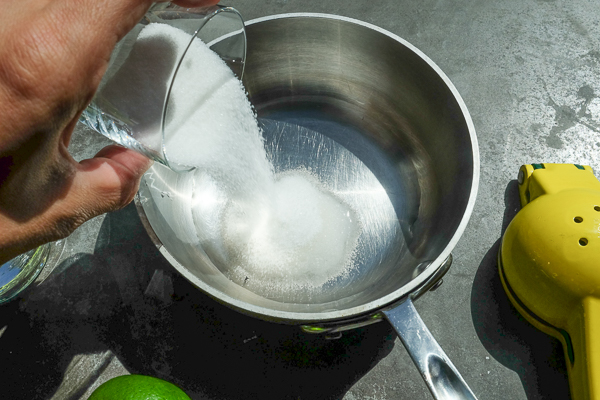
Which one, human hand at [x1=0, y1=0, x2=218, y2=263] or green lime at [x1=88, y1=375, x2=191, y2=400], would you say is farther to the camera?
green lime at [x1=88, y1=375, x2=191, y2=400]

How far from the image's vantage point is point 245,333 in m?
0.61

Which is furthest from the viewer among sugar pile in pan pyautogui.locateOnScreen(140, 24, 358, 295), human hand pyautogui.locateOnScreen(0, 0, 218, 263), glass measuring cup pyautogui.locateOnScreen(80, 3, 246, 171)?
sugar pile in pan pyautogui.locateOnScreen(140, 24, 358, 295)

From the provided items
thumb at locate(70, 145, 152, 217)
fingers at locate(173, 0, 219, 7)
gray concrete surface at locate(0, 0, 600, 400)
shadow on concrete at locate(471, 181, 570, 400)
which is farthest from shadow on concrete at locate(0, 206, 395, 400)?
fingers at locate(173, 0, 219, 7)

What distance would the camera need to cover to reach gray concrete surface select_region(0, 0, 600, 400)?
589mm

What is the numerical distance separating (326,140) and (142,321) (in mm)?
419

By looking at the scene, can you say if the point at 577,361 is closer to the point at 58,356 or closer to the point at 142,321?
the point at 142,321

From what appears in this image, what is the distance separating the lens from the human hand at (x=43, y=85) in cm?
29

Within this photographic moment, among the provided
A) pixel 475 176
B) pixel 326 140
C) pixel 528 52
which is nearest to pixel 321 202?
pixel 326 140

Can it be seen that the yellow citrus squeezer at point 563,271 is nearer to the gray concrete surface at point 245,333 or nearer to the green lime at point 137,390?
the gray concrete surface at point 245,333

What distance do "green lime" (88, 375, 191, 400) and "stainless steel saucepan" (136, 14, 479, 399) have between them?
4.8 inches

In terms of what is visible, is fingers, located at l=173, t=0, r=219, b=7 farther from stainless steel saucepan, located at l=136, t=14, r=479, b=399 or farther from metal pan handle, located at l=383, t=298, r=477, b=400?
metal pan handle, located at l=383, t=298, r=477, b=400

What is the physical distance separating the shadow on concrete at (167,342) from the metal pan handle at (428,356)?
6.5 inches

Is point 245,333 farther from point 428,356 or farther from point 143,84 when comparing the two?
point 143,84

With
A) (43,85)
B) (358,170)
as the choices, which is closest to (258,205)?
(358,170)
